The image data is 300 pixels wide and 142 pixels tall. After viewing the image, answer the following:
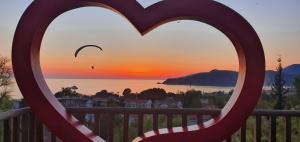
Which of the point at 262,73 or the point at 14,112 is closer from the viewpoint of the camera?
the point at 262,73

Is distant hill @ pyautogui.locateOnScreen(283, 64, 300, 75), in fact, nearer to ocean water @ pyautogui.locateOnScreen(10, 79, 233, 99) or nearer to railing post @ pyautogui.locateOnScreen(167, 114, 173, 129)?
ocean water @ pyautogui.locateOnScreen(10, 79, 233, 99)

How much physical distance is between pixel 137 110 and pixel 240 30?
4.47ft

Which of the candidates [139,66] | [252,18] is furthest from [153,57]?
[252,18]

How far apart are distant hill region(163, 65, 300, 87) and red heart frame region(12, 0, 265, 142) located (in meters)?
2.15

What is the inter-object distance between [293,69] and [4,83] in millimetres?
4010

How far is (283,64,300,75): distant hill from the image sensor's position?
19.1ft

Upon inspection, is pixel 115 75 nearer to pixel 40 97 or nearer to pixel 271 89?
pixel 271 89

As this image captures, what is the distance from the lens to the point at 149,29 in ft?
10.7

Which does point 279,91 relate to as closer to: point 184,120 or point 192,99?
point 192,99

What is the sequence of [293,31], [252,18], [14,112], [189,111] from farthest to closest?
[293,31], [252,18], [189,111], [14,112]

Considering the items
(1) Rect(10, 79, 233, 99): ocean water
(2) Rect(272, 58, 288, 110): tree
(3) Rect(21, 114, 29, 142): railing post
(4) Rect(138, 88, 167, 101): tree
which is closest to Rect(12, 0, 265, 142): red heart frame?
(3) Rect(21, 114, 29, 142): railing post

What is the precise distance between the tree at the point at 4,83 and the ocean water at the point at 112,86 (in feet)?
0.26

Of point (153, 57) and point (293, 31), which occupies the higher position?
point (293, 31)

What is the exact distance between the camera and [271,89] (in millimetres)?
5531
